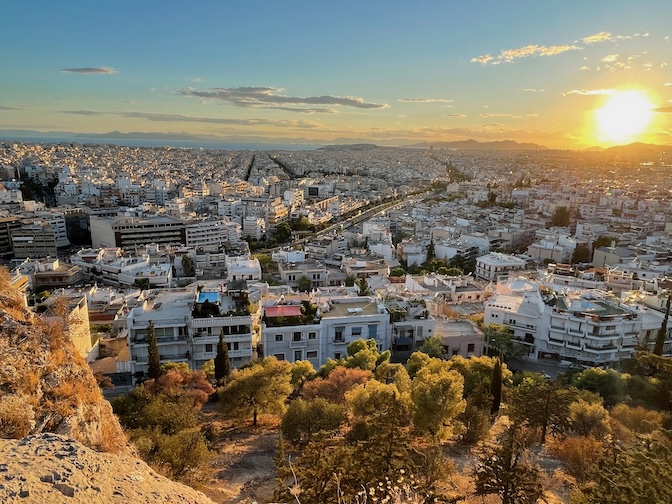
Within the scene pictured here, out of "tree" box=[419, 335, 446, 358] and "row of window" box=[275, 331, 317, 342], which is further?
"tree" box=[419, 335, 446, 358]

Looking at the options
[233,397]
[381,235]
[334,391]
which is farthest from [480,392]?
[381,235]

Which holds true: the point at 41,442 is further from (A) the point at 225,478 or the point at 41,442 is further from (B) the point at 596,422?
(B) the point at 596,422

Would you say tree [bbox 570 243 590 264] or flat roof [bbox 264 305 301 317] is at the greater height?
flat roof [bbox 264 305 301 317]

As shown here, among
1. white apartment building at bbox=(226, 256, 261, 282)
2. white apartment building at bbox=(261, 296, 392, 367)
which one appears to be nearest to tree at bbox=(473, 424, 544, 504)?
white apartment building at bbox=(261, 296, 392, 367)

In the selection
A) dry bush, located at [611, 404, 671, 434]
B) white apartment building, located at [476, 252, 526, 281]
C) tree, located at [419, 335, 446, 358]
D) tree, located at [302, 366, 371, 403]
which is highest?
tree, located at [302, 366, 371, 403]

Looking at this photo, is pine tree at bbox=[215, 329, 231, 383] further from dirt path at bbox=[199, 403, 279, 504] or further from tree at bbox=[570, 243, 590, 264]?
tree at bbox=[570, 243, 590, 264]

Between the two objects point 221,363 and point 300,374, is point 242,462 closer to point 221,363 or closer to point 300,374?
point 300,374

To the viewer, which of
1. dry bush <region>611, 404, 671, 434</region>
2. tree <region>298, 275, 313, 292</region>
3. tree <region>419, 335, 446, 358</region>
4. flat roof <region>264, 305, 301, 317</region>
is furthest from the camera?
tree <region>298, 275, 313, 292</region>
